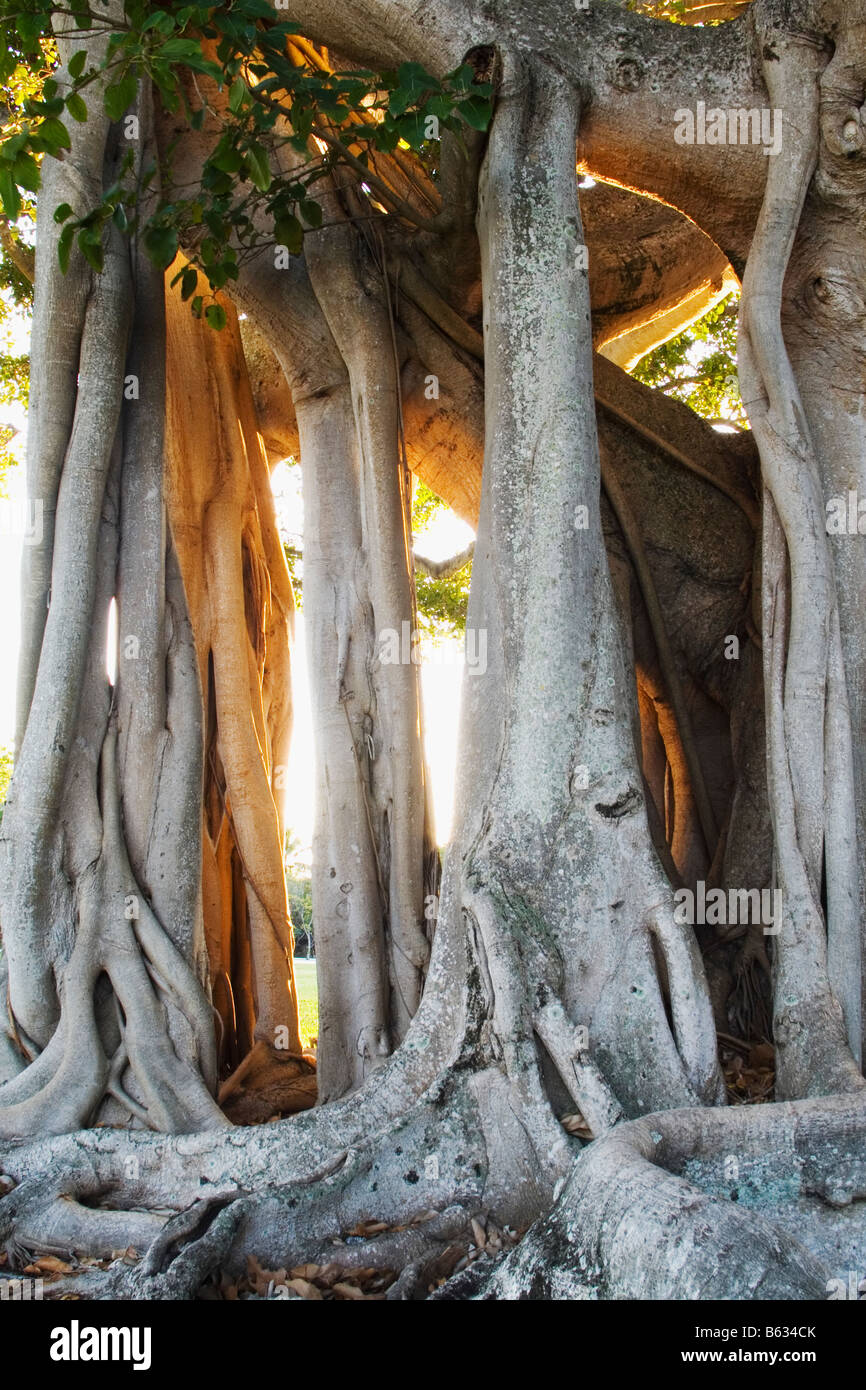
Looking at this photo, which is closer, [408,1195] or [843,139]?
[408,1195]

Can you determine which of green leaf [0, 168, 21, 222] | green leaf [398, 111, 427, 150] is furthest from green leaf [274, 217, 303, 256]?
green leaf [0, 168, 21, 222]

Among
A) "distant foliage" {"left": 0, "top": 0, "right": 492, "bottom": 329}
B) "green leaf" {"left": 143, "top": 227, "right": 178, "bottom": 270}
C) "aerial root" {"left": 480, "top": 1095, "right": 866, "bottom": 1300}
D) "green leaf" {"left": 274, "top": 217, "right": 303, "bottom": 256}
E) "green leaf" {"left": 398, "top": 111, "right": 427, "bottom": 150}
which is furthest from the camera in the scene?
"green leaf" {"left": 274, "top": 217, "right": 303, "bottom": 256}

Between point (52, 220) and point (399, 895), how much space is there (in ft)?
10.2

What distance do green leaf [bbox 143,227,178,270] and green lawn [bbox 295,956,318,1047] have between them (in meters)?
3.23

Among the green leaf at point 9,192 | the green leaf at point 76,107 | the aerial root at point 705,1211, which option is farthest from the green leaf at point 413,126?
the aerial root at point 705,1211

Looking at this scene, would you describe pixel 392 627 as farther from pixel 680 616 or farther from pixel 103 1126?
pixel 103 1126

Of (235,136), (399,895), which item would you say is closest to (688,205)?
(235,136)

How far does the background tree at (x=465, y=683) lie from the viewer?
344cm

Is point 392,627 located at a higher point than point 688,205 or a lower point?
lower

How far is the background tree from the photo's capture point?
3.44 meters

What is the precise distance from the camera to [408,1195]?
3.45 metres

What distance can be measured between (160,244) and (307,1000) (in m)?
12.1

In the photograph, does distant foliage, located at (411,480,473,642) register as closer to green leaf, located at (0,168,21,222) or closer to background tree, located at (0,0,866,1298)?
background tree, located at (0,0,866,1298)

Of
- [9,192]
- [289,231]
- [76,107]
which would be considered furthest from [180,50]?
[289,231]
